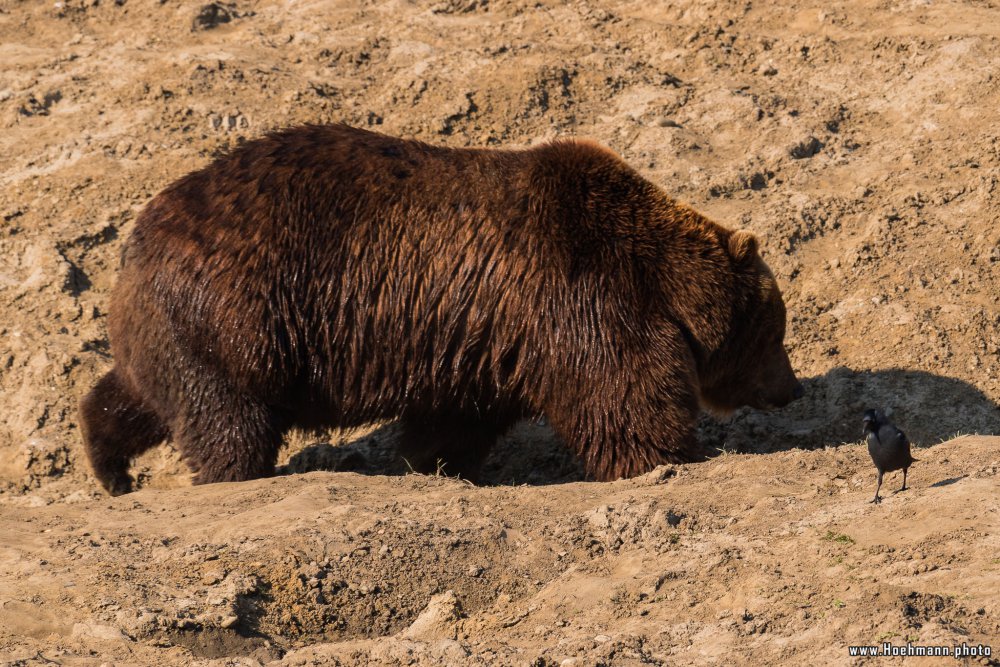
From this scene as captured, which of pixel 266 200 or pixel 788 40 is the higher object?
pixel 788 40

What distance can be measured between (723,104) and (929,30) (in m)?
2.07

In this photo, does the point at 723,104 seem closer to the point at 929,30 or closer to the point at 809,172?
the point at 809,172

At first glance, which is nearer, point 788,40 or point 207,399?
point 207,399

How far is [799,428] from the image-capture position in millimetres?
8344

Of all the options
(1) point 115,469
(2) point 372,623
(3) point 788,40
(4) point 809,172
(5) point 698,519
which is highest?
(3) point 788,40

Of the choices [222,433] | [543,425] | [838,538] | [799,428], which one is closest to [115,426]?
[222,433]

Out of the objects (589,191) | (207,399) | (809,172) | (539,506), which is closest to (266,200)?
(207,399)

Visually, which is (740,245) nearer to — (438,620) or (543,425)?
(543,425)

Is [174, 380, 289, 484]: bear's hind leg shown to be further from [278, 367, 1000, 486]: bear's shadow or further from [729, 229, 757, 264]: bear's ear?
[729, 229, 757, 264]: bear's ear

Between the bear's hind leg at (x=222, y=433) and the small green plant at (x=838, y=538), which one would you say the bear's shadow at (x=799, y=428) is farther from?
the small green plant at (x=838, y=538)

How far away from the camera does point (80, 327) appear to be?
9.09 m

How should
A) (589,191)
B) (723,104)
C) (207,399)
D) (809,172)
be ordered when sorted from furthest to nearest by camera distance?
(723,104) → (809,172) → (589,191) → (207,399)

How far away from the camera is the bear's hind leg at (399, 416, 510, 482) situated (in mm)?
7598

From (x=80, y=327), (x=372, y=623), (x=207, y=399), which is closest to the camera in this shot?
(x=372, y=623)
